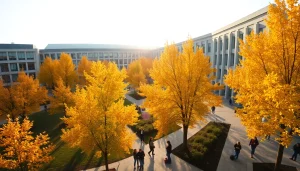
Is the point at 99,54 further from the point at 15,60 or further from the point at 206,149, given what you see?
the point at 206,149

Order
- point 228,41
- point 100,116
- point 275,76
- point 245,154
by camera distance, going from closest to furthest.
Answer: point 275,76, point 100,116, point 245,154, point 228,41

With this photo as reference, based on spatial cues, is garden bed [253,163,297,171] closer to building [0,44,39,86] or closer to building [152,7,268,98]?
building [152,7,268,98]

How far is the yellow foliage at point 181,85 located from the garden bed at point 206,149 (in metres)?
3.11

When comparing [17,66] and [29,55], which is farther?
[29,55]

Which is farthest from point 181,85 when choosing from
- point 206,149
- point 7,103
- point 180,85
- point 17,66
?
point 17,66

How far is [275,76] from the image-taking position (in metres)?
7.86

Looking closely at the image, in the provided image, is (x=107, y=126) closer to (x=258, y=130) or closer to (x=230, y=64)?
(x=258, y=130)

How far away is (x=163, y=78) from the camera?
1370cm

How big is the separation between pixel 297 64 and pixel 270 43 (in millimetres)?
1861

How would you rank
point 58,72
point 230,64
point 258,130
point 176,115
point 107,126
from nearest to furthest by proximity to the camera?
point 258,130 < point 107,126 < point 176,115 < point 230,64 < point 58,72

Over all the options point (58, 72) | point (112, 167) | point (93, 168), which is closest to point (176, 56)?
point (112, 167)

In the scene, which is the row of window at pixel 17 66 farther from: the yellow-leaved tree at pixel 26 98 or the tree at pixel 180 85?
the tree at pixel 180 85

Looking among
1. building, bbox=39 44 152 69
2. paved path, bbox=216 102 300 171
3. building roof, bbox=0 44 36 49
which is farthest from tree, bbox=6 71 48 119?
building, bbox=39 44 152 69

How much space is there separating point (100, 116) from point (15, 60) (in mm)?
49656
